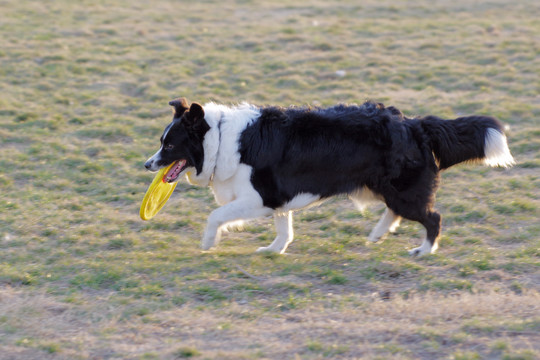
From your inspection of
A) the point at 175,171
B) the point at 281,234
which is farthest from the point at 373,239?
the point at 175,171

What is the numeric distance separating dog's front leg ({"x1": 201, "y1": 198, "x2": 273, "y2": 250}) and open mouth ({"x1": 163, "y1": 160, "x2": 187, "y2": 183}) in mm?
534

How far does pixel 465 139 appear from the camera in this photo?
6355mm

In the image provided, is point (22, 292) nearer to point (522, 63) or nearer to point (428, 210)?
point (428, 210)

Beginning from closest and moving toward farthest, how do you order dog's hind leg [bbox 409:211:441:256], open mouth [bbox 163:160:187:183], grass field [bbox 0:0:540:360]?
1. grass field [bbox 0:0:540:360]
2. dog's hind leg [bbox 409:211:441:256]
3. open mouth [bbox 163:160:187:183]

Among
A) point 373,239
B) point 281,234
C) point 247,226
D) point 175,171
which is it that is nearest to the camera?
point 175,171

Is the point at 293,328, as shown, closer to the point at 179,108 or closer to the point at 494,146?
the point at 179,108

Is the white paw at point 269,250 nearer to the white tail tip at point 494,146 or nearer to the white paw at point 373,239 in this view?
the white paw at point 373,239

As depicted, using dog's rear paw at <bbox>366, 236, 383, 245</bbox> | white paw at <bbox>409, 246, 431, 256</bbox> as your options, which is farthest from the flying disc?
white paw at <bbox>409, 246, 431, 256</bbox>

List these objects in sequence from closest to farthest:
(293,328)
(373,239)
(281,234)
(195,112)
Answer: (293,328)
(195,112)
(281,234)
(373,239)

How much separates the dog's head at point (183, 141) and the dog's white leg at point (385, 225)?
1817 millimetres

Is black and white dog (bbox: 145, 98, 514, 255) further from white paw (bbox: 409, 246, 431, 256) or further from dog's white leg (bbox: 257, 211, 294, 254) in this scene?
dog's white leg (bbox: 257, 211, 294, 254)

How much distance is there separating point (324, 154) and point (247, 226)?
5.10 feet

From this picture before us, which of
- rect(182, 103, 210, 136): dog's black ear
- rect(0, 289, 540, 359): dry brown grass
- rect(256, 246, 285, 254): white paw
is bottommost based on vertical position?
rect(256, 246, 285, 254): white paw

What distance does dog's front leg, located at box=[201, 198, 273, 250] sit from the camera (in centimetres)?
631
